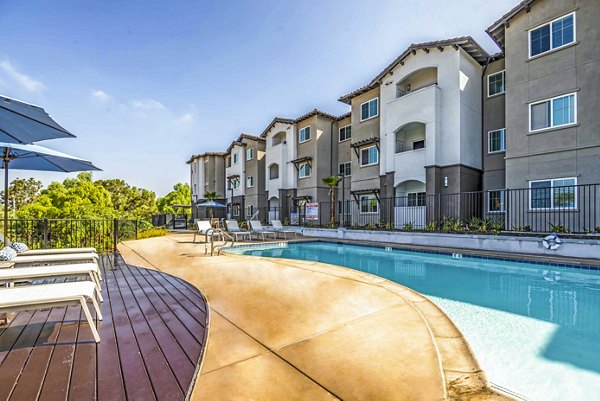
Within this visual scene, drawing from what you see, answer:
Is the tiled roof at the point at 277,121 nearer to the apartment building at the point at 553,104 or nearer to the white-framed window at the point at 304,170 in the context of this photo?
the white-framed window at the point at 304,170

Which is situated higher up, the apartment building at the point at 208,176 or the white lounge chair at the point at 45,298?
the apartment building at the point at 208,176

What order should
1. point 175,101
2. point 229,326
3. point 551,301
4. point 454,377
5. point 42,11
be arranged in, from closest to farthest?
point 454,377, point 229,326, point 551,301, point 42,11, point 175,101

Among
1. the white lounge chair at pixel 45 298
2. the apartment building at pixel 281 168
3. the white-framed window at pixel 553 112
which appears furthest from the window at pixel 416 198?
the white lounge chair at pixel 45 298

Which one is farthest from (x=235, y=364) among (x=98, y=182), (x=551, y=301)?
(x=98, y=182)

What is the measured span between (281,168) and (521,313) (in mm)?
20525

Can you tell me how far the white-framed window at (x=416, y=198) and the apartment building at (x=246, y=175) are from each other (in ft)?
44.9

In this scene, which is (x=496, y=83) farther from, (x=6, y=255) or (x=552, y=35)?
(x=6, y=255)

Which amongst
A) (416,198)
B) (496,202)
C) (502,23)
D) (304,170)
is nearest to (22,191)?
(304,170)

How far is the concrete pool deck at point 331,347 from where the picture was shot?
6.87 feet

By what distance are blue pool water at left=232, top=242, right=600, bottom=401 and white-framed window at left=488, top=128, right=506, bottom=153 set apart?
827 centimetres

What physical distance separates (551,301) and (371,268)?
13.6 ft

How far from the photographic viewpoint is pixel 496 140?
14.9 m

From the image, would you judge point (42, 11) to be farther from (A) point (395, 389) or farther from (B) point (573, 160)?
(B) point (573, 160)

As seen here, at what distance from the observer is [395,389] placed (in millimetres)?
2084
